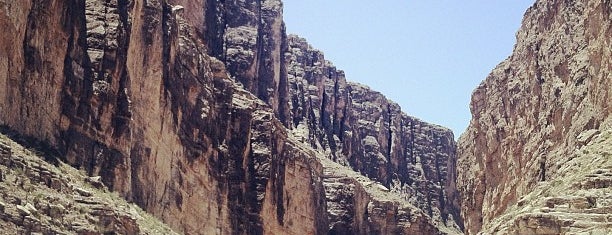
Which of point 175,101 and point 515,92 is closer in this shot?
point 175,101

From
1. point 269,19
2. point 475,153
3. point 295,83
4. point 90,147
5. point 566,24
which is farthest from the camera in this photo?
point 295,83

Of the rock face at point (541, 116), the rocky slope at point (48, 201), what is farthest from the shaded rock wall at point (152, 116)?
the rock face at point (541, 116)

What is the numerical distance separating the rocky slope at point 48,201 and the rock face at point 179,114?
4879 millimetres

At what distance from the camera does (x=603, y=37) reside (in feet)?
262

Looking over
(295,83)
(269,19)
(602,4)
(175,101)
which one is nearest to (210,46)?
(269,19)

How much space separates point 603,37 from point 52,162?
41.8m

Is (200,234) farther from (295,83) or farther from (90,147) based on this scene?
(295,83)

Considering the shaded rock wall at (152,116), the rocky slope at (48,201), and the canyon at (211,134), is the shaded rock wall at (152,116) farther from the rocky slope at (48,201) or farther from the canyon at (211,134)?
the rocky slope at (48,201)

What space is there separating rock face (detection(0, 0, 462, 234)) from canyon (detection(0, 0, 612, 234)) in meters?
0.18

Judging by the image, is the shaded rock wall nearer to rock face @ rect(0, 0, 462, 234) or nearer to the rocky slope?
rock face @ rect(0, 0, 462, 234)

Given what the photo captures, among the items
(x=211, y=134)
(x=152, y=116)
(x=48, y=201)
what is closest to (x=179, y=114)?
(x=152, y=116)

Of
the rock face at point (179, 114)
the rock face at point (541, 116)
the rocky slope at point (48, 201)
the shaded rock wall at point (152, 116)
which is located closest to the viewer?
the rocky slope at point (48, 201)

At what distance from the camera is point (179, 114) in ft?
331

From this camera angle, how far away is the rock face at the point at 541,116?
247 feet
